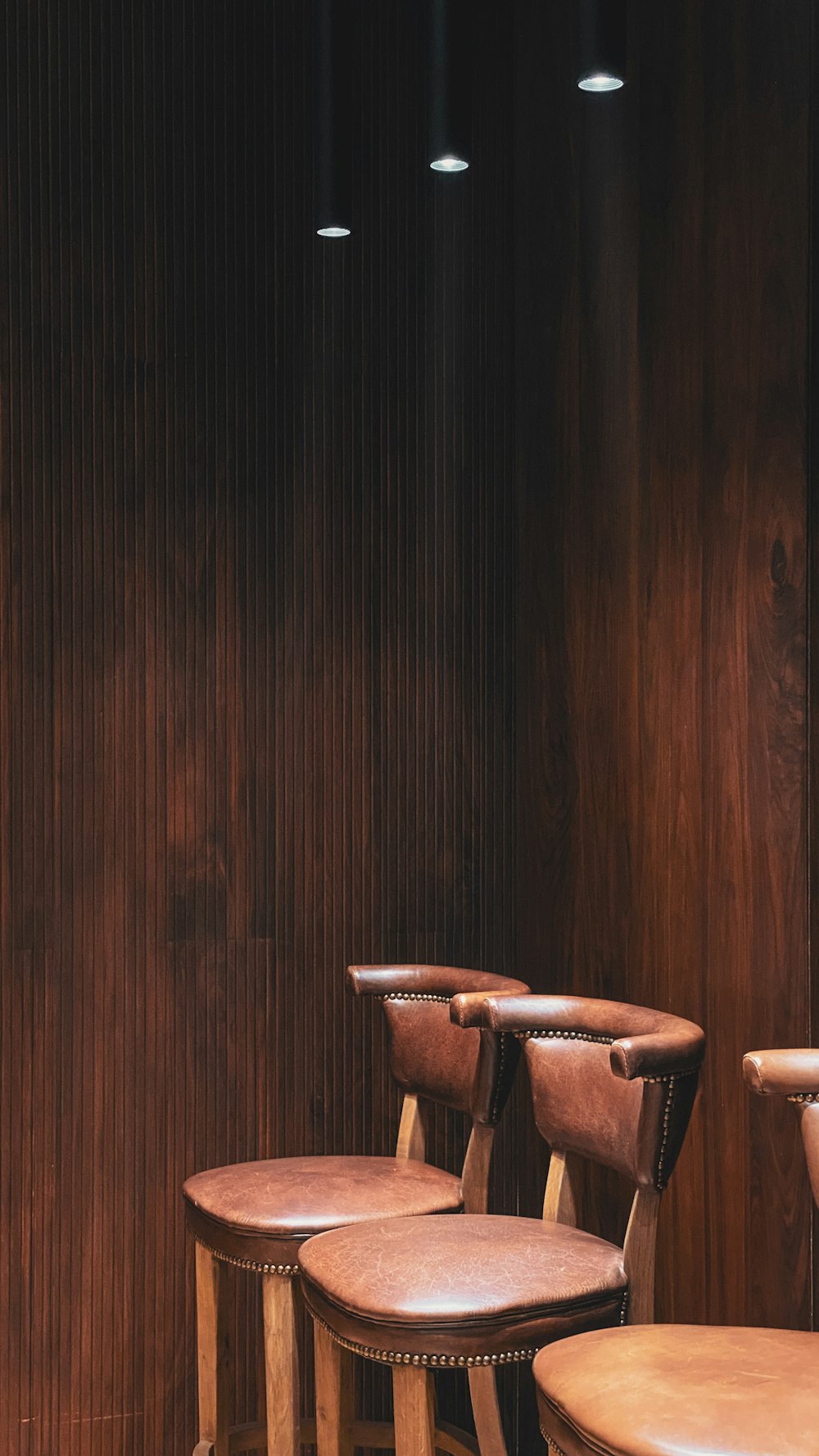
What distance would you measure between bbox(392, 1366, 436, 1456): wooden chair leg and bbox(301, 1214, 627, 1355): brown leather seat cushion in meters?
0.05

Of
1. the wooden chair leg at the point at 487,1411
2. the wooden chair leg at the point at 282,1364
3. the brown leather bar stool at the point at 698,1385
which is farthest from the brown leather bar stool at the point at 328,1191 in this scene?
the brown leather bar stool at the point at 698,1385

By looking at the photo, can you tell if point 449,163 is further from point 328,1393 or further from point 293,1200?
point 328,1393

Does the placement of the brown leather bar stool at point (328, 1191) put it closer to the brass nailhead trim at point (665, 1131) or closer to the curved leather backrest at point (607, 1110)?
the curved leather backrest at point (607, 1110)

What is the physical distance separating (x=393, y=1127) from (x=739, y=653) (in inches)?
48.1

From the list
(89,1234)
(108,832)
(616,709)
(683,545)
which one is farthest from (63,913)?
(683,545)

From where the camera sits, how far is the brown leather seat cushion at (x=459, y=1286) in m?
1.75

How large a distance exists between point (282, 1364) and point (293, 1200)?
228 millimetres

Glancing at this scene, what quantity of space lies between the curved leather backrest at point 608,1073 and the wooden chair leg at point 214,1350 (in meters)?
0.61

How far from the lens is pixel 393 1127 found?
291 cm

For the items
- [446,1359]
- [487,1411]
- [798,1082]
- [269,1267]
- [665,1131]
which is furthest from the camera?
[487,1411]

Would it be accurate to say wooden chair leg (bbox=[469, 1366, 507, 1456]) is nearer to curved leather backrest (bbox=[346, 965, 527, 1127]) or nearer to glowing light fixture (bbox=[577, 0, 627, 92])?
curved leather backrest (bbox=[346, 965, 527, 1127])

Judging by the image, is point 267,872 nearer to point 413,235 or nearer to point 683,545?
point 683,545

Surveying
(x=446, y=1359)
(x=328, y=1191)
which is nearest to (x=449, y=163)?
(x=328, y=1191)

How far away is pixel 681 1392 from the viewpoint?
56.6 inches
